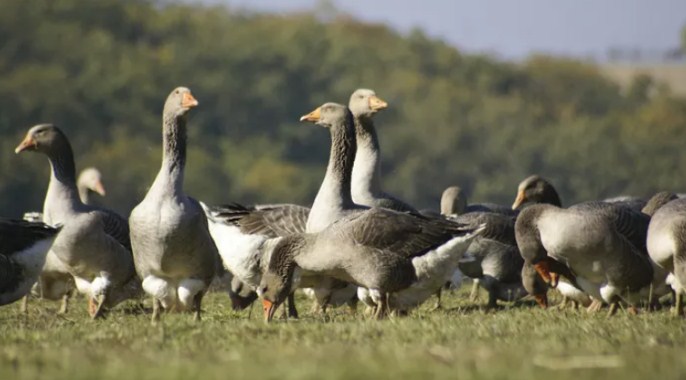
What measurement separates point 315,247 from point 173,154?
7.03 feet

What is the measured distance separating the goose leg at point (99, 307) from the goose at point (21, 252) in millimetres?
888

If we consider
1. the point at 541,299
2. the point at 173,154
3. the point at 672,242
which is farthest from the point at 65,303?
the point at 672,242

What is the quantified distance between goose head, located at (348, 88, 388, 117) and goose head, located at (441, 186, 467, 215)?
2606 mm

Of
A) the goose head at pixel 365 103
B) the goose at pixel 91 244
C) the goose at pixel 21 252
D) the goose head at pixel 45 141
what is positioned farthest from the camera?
the goose head at pixel 365 103

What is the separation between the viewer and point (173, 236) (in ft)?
43.0

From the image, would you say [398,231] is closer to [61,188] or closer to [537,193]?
[537,193]

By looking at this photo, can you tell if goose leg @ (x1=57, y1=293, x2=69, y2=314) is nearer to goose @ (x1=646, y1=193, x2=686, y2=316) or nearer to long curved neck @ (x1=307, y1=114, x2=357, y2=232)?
long curved neck @ (x1=307, y1=114, x2=357, y2=232)

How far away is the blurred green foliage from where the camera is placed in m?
84.4

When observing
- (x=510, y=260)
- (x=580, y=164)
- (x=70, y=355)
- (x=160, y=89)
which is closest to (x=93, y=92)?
(x=160, y=89)

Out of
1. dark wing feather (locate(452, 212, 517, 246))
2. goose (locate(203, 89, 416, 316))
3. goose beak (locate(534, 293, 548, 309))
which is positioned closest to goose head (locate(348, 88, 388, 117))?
goose (locate(203, 89, 416, 316))

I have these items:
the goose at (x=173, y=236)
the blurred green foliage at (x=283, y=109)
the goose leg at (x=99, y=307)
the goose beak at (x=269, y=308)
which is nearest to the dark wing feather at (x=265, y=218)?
the goose at (x=173, y=236)

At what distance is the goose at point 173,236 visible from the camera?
13.1 metres

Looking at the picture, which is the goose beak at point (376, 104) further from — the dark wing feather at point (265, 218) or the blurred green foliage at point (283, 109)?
the blurred green foliage at point (283, 109)

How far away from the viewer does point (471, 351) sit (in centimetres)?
855
